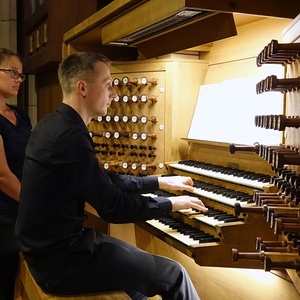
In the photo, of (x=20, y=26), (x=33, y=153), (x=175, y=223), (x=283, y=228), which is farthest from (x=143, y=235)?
(x=20, y=26)

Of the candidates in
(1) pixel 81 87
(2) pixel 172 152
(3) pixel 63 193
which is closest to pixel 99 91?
(1) pixel 81 87

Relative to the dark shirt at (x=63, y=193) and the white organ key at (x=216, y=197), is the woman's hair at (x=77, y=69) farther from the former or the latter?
the white organ key at (x=216, y=197)

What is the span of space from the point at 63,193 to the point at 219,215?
911mm

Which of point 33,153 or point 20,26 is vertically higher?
point 20,26

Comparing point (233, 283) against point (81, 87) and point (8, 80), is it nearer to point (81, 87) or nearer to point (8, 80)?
Answer: point (81, 87)

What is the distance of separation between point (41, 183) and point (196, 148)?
175 centimetres

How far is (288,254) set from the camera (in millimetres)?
1802

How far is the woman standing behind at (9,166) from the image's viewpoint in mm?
2783

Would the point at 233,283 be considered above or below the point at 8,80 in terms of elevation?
below

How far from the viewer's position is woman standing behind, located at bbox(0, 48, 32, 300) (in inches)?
110

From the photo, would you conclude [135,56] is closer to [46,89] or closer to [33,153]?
[46,89]

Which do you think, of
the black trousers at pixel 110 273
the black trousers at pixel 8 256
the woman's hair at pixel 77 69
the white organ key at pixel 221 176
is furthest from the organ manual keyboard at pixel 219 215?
the woman's hair at pixel 77 69

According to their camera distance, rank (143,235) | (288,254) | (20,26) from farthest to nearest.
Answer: (20,26) → (143,235) → (288,254)

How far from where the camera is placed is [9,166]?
292cm
